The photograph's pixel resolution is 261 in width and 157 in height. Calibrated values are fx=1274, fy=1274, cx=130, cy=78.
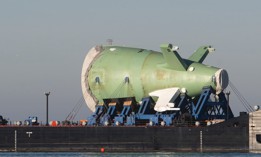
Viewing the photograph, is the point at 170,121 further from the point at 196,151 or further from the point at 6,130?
the point at 6,130

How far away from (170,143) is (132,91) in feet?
37.0

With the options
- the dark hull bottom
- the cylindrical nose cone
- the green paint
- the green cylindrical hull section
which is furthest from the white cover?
the cylindrical nose cone

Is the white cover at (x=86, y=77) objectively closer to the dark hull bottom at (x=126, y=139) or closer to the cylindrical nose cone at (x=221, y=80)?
the dark hull bottom at (x=126, y=139)

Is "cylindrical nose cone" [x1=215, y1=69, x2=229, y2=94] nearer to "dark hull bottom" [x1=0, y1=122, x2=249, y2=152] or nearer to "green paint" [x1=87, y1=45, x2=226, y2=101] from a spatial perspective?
"green paint" [x1=87, y1=45, x2=226, y2=101]

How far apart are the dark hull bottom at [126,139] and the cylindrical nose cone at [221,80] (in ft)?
21.5

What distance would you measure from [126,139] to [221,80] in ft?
53.2

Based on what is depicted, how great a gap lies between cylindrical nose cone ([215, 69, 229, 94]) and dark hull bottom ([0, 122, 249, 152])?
6.55 m

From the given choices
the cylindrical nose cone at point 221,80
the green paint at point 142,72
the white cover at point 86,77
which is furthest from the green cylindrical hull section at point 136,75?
the cylindrical nose cone at point 221,80

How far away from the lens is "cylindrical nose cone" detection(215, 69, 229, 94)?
183125 mm

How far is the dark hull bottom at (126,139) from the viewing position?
180 metres

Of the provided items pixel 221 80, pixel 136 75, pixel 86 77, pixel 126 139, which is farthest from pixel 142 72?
pixel 221 80

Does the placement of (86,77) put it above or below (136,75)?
above

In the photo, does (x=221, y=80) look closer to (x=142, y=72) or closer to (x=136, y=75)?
(x=142, y=72)

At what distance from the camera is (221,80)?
183375mm
